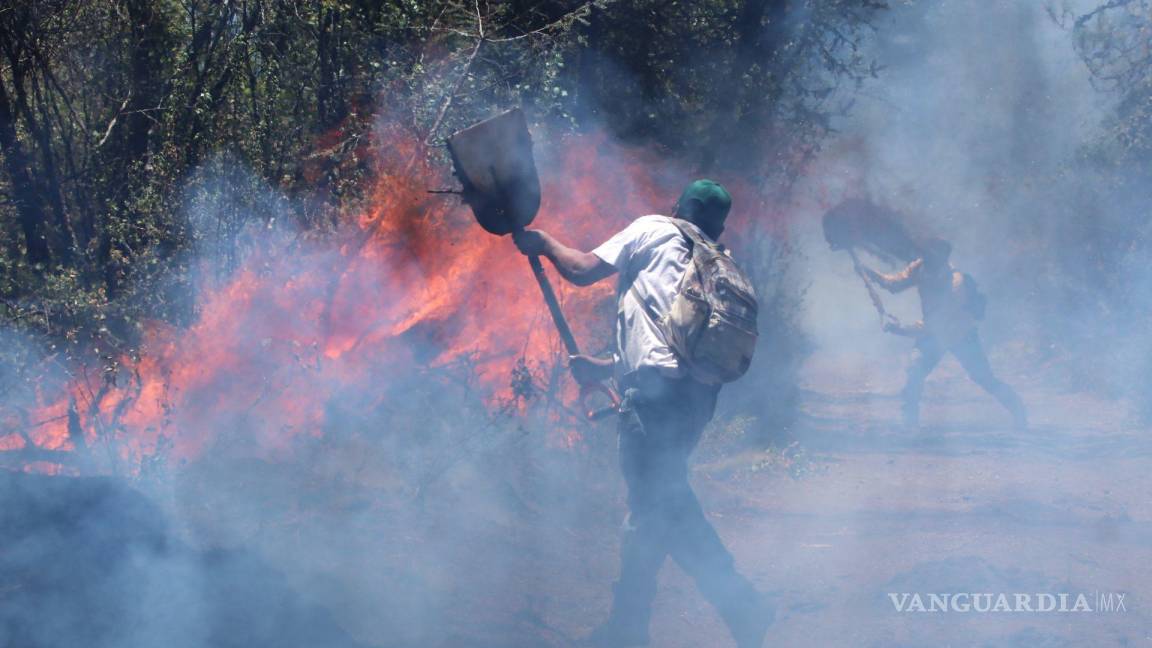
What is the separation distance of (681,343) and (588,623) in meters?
1.64

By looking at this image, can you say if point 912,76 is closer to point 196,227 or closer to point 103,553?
point 196,227

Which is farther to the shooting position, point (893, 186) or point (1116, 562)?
point (893, 186)

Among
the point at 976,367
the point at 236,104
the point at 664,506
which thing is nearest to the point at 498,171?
the point at 664,506

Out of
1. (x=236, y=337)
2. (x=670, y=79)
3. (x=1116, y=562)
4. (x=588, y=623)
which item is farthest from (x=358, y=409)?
(x=1116, y=562)

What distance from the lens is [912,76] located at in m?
12.5

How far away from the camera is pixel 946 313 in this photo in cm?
875

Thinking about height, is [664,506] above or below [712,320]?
below

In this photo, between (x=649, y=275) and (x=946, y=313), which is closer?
(x=649, y=275)

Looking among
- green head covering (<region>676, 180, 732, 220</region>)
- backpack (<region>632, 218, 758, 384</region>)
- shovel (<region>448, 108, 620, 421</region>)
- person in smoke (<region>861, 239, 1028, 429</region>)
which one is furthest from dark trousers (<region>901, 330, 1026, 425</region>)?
shovel (<region>448, 108, 620, 421</region>)

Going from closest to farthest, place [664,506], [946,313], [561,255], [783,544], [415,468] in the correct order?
[561,255], [664,506], [415,468], [783,544], [946,313]

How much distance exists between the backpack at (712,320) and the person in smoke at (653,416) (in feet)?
0.25

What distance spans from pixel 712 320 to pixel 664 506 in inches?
36.5

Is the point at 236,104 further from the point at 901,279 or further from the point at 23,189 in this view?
the point at 901,279

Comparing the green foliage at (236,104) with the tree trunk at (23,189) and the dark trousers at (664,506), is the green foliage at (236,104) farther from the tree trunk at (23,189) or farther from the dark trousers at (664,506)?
the dark trousers at (664,506)
